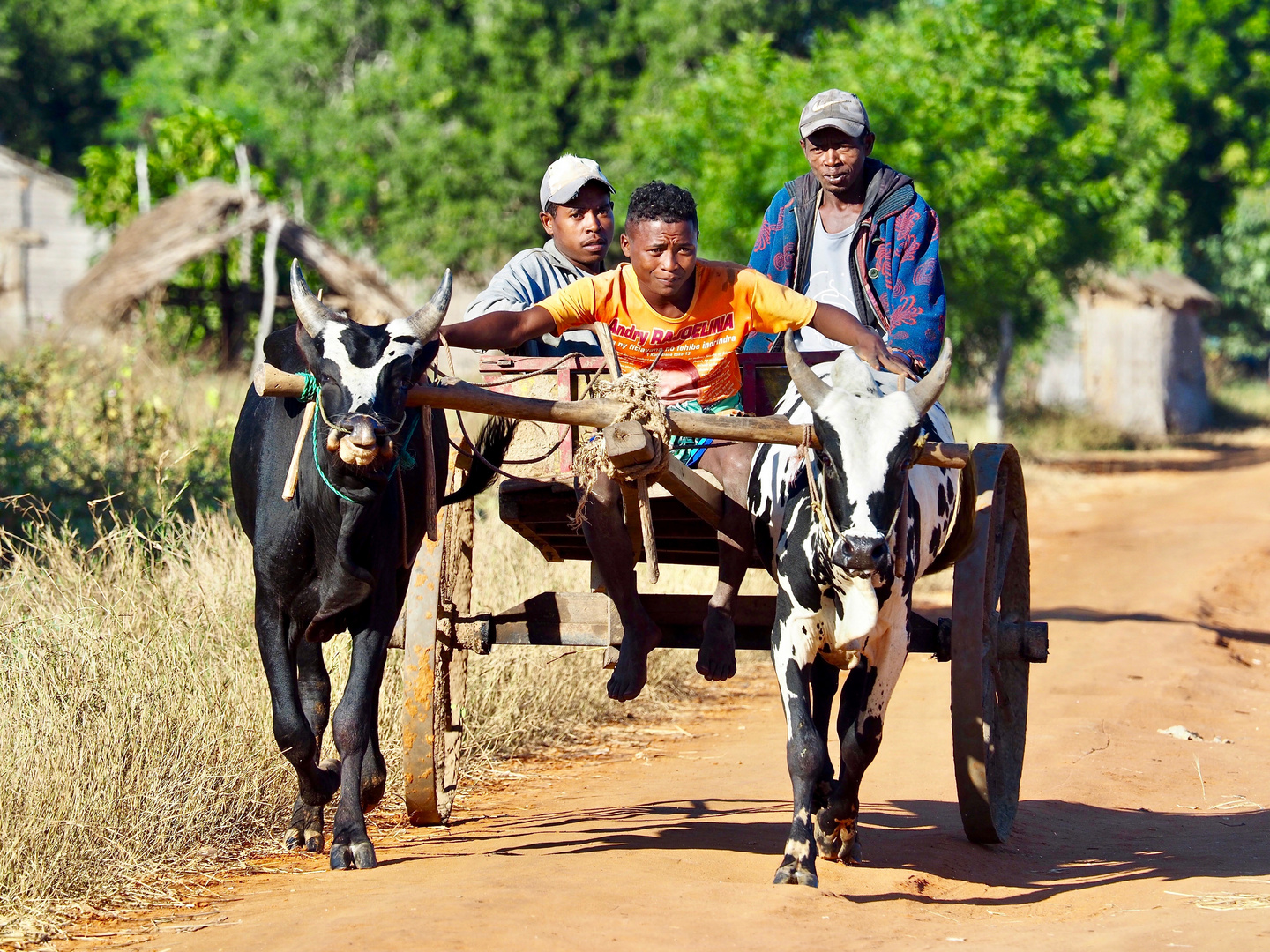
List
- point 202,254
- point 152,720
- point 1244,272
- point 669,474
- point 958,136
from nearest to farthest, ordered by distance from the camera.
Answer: point 669,474 → point 152,720 → point 202,254 → point 958,136 → point 1244,272

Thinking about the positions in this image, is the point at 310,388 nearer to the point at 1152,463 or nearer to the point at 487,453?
the point at 487,453

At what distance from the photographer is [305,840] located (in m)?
5.05

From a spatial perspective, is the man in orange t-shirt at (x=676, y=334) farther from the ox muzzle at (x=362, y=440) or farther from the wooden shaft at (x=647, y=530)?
the ox muzzle at (x=362, y=440)

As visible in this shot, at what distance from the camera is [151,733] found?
5.18m

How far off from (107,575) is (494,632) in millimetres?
1908

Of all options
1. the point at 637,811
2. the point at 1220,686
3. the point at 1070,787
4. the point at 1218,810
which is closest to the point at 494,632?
the point at 637,811

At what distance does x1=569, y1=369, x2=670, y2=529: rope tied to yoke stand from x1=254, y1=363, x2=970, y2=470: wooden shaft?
0.03 m

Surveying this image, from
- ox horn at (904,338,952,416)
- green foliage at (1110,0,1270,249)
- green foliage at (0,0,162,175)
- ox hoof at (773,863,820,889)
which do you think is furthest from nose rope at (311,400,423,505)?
green foliage at (0,0,162,175)

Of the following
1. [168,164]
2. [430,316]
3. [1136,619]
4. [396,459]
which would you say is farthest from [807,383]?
[168,164]

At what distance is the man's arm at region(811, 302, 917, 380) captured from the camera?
15.6 feet

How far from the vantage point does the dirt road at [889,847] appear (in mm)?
3932

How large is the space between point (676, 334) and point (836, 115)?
4.48 ft

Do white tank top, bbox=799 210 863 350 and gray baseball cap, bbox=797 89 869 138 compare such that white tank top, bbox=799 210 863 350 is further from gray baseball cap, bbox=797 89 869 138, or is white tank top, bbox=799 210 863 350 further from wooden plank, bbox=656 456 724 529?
wooden plank, bbox=656 456 724 529

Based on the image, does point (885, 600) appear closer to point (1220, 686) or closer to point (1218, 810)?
point (1218, 810)
